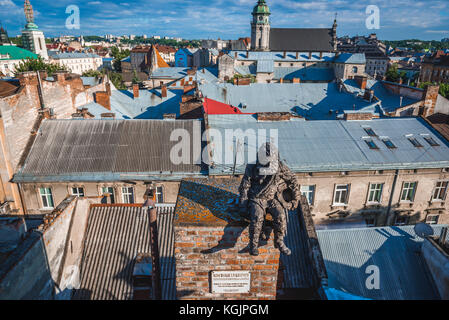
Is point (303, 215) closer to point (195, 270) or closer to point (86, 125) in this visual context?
point (195, 270)

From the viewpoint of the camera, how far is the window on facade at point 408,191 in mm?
18906

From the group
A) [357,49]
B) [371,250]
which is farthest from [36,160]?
[357,49]

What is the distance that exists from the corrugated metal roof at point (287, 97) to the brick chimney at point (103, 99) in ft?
35.2

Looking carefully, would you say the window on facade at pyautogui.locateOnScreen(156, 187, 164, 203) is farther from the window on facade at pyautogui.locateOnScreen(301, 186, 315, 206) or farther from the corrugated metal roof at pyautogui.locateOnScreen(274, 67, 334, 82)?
the corrugated metal roof at pyautogui.locateOnScreen(274, 67, 334, 82)

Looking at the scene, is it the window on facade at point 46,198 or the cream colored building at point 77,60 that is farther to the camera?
the cream colored building at point 77,60

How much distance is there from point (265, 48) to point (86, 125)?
8808cm

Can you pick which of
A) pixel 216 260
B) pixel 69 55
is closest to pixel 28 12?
pixel 69 55

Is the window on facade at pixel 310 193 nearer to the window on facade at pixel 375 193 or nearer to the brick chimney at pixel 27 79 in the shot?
the window on facade at pixel 375 193

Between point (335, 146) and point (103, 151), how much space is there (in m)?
14.5

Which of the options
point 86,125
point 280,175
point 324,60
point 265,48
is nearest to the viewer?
point 280,175

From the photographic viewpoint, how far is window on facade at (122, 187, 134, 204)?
18.1 m

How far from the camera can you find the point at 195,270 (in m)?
5.18

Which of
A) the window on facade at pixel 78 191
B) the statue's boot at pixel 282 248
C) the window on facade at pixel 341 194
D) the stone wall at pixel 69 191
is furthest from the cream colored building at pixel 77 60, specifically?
the statue's boot at pixel 282 248
